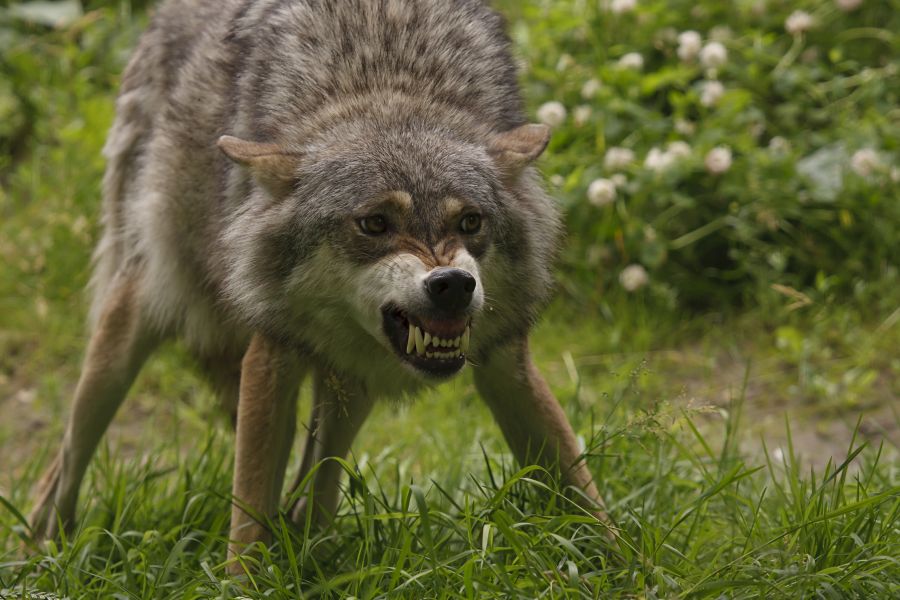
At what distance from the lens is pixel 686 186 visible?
22.1ft

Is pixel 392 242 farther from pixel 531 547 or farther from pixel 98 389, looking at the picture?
pixel 98 389

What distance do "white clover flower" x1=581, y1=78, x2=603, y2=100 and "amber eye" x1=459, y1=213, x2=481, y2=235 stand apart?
3.55 metres

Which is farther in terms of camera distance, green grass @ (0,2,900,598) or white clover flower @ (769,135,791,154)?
white clover flower @ (769,135,791,154)

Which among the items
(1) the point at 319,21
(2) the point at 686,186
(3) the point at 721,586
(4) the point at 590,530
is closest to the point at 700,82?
(2) the point at 686,186

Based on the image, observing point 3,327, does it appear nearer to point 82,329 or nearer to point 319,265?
point 82,329

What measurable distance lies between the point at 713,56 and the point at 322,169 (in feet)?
12.0

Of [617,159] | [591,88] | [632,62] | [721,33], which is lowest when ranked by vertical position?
[617,159]

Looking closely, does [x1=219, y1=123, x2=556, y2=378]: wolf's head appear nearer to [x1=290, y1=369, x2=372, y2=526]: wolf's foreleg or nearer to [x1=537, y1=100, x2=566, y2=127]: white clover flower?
[x1=290, y1=369, x2=372, y2=526]: wolf's foreleg

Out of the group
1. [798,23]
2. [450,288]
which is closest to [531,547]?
[450,288]

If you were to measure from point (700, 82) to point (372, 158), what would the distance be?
13.3 ft

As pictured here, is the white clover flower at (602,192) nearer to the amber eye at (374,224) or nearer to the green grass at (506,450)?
the green grass at (506,450)

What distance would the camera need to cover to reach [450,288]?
332 centimetres

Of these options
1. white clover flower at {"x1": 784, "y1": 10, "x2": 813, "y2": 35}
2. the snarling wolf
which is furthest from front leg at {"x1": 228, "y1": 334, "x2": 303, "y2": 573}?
white clover flower at {"x1": 784, "y1": 10, "x2": 813, "y2": 35}

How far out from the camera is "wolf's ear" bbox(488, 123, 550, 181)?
3863mm
